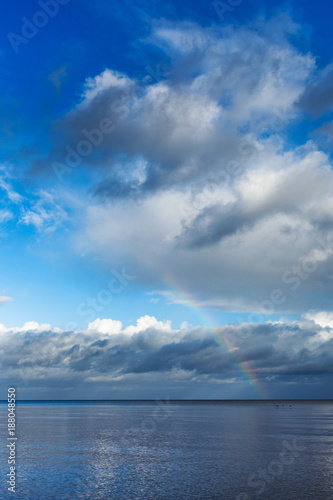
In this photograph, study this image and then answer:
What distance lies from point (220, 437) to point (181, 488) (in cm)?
4544

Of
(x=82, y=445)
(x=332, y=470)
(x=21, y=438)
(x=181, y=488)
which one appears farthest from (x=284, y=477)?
(x=21, y=438)

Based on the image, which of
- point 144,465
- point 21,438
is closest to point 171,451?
point 144,465

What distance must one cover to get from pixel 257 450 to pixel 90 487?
1254 inches

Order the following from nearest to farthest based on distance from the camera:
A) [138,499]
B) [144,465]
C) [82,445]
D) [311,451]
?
[138,499]
[144,465]
[311,451]
[82,445]

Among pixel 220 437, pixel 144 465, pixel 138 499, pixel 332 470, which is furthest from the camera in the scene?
pixel 220 437

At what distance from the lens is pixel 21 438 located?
86.1 metres

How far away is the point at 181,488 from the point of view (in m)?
43.1

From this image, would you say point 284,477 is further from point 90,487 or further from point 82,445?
point 82,445

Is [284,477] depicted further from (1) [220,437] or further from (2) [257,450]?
(1) [220,437]

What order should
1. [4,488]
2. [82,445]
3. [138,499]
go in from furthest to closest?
[82,445]
[4,488]
[138,499]

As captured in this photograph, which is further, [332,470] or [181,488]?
[332,470]

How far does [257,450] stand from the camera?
66.6m

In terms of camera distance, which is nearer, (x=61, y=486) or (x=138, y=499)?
(x=138, y=499)

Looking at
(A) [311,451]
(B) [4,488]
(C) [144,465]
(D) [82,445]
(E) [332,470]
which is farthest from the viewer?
(D) [82,445]
